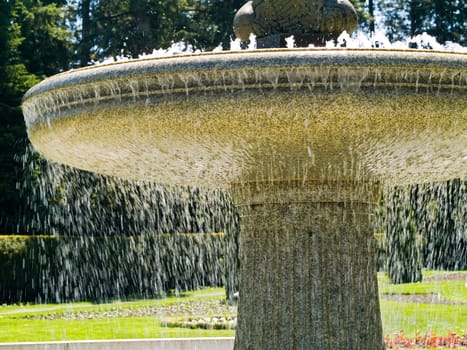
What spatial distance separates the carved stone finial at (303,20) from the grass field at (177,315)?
583cm

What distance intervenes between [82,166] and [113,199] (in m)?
19.2

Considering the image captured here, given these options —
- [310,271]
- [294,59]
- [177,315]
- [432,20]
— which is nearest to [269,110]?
[294,59]

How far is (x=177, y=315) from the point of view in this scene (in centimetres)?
1566

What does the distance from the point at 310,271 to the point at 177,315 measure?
1073 centimetres

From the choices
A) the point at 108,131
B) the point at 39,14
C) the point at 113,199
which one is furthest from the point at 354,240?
the point at 39,14

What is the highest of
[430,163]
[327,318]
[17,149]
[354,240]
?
[430,163]

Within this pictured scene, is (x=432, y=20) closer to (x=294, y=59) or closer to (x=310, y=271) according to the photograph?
(x=310, y=271)

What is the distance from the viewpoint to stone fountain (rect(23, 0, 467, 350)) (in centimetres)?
414

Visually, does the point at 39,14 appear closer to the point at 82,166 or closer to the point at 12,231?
the point at 12,231

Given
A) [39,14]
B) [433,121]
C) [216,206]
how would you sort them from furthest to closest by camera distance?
[39,14] → [216,206] → [433,121]

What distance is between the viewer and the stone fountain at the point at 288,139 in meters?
4.14

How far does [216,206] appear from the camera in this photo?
23125mm

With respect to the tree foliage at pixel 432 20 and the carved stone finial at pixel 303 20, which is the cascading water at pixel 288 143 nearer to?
the carved stone finial at pixel 303 20

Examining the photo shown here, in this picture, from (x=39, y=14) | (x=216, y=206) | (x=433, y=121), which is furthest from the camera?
(x=39, y=14)
